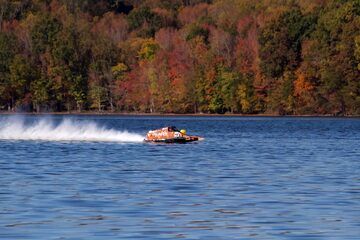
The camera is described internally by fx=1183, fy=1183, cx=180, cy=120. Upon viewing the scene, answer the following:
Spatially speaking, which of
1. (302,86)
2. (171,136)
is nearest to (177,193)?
(171,136)

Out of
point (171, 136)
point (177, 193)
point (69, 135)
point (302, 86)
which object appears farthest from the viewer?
point (302, 86)

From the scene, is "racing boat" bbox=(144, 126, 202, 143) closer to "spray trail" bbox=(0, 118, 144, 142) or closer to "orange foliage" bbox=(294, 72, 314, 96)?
"spray trail" bbox=(0, 118, 144, 142)

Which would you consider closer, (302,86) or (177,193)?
(177,193)

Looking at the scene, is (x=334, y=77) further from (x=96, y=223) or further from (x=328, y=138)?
(x=96, y=223)

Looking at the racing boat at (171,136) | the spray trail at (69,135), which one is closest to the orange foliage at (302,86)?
the spray trail at (69,135)

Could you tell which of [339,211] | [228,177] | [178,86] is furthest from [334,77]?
[339,211]

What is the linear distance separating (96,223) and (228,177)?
16.9 meters

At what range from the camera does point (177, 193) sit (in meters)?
40.7

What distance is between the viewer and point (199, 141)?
282 ft

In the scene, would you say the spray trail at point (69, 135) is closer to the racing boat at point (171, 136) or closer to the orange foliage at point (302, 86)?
the racing boat at point (171, 136)

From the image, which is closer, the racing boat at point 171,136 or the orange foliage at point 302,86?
the racing boat at point 171,136

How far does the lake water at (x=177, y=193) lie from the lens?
1226 inches

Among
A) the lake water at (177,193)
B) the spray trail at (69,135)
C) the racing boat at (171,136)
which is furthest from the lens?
the spray trail at (69,135)

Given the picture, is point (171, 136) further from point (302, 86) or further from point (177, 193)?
point (302, 86)
